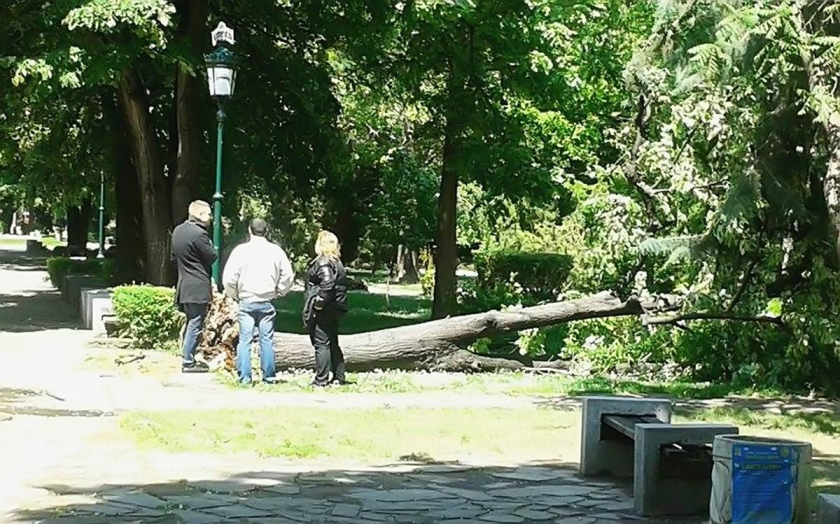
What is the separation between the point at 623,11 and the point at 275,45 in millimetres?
7205

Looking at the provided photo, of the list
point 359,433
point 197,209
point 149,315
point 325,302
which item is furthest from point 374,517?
point 149,315

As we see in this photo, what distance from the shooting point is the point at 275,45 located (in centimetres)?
2348

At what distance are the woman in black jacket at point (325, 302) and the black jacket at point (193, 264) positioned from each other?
1.55 metres

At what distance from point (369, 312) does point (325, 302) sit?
15.0m

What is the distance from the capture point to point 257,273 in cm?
1348

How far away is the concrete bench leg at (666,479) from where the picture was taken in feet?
24.9

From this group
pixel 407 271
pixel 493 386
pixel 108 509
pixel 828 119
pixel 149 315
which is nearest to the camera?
pixel 108 509

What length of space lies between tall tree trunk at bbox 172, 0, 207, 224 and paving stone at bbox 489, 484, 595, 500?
43.5ft

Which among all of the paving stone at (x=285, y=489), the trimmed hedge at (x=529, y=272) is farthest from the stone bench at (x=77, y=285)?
the paving stone at (x=285, y=489)

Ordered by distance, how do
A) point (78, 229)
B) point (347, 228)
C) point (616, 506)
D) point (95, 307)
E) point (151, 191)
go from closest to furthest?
point (616, 506)
point (95, 307)
point (151, 191)
point (347, 228)
point (78, 229)

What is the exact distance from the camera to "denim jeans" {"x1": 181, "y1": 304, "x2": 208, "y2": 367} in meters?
14.4

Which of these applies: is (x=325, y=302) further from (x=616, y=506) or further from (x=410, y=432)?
(x=616, y=506)

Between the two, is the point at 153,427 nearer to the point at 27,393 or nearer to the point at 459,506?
the point at 27,393

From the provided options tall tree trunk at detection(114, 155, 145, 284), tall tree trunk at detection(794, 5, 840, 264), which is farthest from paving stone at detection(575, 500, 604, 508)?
tall tree trunk at detection(114, 155, 145, 284)
